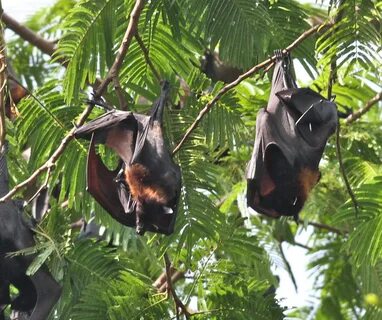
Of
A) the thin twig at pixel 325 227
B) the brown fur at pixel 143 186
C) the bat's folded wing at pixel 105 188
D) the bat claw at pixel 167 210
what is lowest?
the thin twig at pixel 325 227

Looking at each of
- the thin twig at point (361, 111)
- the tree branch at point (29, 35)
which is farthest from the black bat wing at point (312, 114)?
the tree branch at point (29, 35)

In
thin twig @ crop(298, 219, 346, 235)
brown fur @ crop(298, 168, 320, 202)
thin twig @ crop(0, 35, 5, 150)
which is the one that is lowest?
thin twig @ crop(298, 219, 346, 235)

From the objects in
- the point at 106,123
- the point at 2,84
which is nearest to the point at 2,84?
the point at 2,84

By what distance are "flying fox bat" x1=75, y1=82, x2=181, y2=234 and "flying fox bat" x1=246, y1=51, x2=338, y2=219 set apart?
0.40 meters

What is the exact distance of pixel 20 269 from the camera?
274 inches

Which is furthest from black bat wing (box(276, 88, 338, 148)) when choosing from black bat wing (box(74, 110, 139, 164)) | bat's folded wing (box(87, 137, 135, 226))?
bat's folded wing (box(87, 137, 135, 226))

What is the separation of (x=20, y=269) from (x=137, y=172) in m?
1.12

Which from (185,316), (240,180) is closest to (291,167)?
(185,316)

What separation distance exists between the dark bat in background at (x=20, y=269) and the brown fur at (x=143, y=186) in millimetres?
830

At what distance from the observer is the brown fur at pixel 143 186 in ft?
19.9

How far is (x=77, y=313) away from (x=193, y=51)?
161 centimetres

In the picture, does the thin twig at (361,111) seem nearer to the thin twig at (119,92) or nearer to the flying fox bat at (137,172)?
the flying fox bat at (137,172)

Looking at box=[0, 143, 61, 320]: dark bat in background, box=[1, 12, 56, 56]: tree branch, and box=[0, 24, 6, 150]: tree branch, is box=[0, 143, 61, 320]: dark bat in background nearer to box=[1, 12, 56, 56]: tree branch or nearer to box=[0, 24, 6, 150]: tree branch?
box=[0, 24, 6, 150]: tree branch

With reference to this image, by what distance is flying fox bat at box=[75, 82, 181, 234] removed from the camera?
6.08 m
